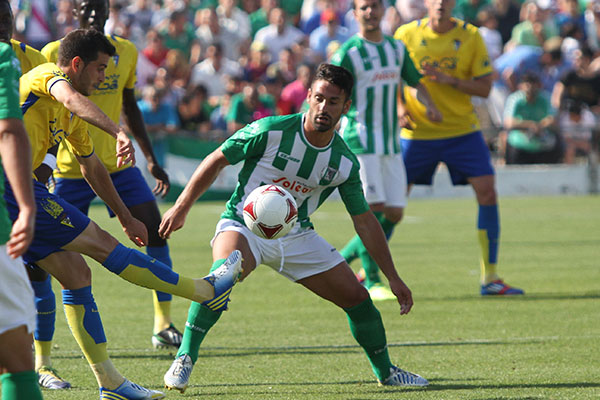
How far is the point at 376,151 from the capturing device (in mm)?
8539

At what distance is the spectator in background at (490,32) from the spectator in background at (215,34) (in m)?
5.27

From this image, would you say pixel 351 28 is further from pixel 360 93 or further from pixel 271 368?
pixel 271 368

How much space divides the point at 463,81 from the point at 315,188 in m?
3.71

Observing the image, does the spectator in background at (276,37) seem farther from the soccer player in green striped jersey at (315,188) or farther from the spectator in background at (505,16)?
the soccer player in green striped jersey at (315,188)

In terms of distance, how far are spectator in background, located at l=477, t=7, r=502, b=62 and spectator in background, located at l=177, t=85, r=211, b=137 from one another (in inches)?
255

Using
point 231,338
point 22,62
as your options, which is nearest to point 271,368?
point 231,338

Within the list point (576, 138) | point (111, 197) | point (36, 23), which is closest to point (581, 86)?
point (576, 138)

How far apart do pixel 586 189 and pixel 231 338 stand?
1295 cm

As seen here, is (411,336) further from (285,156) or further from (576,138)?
(576,138)

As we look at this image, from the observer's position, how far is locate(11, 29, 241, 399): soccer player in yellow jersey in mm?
4684

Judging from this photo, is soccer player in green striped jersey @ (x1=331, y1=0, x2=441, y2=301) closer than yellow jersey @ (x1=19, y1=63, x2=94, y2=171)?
No

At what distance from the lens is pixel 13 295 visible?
11.4 ft

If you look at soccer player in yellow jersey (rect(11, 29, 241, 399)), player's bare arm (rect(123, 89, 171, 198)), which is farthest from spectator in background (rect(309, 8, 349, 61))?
soccer player in yellow jersey (rect(11, 29, 241, 399))

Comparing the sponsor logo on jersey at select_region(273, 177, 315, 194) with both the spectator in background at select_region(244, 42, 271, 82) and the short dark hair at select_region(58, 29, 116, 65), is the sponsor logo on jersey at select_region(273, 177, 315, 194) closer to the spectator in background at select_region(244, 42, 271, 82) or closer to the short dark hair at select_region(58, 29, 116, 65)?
the short dark hair at select_region(58, 29, 116, 65)
